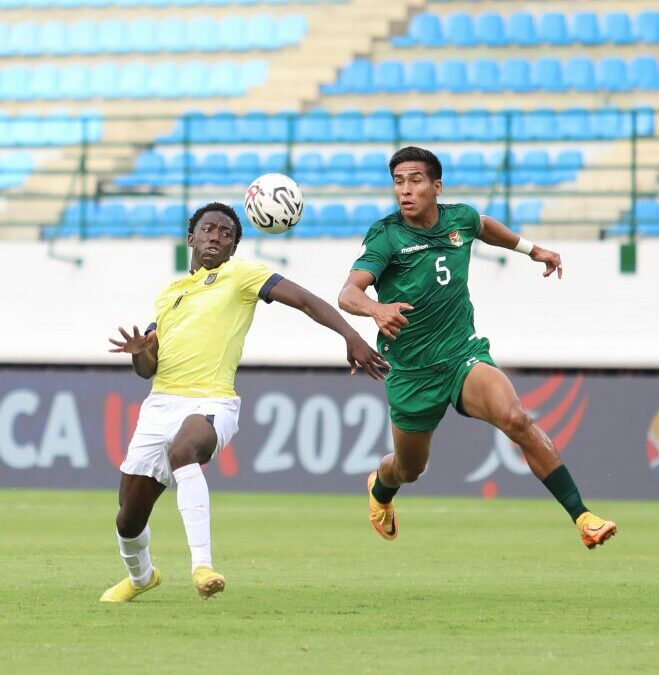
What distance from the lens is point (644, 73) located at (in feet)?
77.2

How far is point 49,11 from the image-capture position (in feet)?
94.1

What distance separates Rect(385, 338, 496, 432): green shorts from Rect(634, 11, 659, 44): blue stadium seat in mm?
16711

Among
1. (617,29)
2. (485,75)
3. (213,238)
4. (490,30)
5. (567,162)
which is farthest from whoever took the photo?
(490,30)

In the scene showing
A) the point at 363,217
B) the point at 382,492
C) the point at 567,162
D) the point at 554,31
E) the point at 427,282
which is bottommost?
the point at 382,492

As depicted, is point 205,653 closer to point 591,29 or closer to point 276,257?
point 276,257

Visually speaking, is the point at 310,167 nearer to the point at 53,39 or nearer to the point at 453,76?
the point at 453,76

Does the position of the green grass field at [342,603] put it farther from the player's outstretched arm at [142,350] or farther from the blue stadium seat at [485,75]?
the blue stadium seat at [485,75]

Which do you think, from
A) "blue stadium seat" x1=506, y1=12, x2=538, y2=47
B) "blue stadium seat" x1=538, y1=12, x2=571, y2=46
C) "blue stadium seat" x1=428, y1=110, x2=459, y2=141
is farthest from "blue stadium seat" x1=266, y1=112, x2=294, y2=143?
"blue stadium seat" x1=538, y1=12, x2=571, y2=46

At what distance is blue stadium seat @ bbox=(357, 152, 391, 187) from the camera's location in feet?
70.2

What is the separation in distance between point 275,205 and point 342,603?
2501mm

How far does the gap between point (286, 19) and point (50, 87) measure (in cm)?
428

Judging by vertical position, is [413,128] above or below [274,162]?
above

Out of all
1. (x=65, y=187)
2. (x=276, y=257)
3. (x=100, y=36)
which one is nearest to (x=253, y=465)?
(x=276, y=257)

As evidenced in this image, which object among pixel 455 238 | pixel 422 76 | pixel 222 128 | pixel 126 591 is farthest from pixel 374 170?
pixel 126 591
